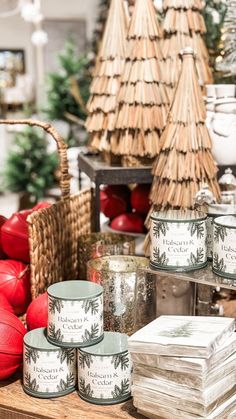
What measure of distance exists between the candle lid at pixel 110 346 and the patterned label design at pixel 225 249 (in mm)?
240

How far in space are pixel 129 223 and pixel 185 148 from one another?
55 centimetres

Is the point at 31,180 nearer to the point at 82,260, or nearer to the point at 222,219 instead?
the point at 82,260

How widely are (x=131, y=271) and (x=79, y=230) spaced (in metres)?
0.50

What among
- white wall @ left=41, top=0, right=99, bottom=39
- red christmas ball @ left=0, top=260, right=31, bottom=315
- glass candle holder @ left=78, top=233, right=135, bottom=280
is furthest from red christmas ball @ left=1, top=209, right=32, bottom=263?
white wall @ left=41, top=0, right=99, bottom=39

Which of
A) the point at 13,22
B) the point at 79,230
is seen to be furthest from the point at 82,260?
the point at 13,22

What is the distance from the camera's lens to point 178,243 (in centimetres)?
129

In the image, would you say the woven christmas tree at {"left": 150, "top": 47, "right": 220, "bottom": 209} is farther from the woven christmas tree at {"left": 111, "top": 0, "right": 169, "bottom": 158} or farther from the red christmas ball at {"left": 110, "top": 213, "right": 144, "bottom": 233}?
the red christmas ball at {"left": 110, "top": 213, "right": 144, "bottom": 233}

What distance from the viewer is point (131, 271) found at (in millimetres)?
1361

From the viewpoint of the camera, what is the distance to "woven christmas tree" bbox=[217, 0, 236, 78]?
180 centimetres

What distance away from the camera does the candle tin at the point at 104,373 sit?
1178 millimetres

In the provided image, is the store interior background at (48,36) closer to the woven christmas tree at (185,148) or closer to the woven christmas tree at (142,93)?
the woven christmas tree at (142,93)

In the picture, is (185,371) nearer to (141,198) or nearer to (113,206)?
(141,198)

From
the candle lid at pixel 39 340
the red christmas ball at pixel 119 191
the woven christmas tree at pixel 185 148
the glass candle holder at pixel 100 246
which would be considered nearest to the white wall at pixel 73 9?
the red christmas ball at pixel 119 191

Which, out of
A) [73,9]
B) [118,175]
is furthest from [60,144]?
[73,9]
